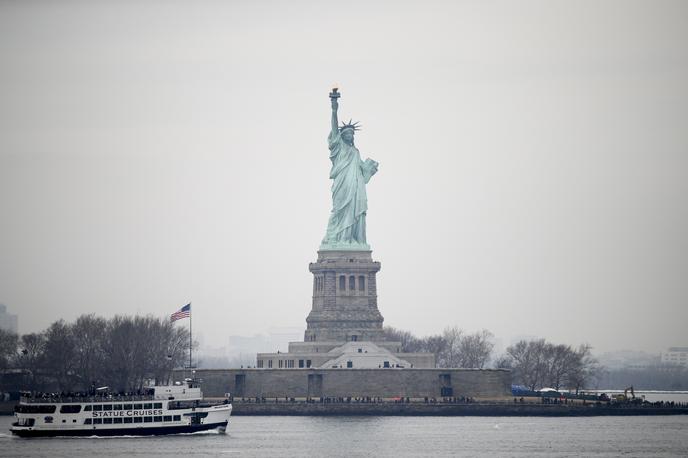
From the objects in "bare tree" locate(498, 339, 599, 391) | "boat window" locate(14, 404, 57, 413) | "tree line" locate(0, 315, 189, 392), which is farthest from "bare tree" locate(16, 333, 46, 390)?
"bare tree" locate(498, 339, 599, 391)

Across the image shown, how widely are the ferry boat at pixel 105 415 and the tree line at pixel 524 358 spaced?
47.6m

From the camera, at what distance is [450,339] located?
164 m

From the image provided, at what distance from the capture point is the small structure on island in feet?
407

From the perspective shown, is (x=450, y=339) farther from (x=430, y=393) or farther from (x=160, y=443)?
(x=160, y=443)

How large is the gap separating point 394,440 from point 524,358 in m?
55.1

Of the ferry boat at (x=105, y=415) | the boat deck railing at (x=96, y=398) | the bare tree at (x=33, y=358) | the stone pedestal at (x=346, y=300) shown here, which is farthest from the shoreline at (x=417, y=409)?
the boat deck railing at (x=96, y=398)

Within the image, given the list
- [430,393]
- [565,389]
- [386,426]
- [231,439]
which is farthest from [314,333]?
[565,389]

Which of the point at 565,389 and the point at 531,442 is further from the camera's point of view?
the point at 565,389

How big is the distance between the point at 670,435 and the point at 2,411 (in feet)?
160

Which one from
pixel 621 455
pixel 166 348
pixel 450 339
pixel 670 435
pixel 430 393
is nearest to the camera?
pixel 621 455

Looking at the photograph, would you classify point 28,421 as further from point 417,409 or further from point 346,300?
point 346,300

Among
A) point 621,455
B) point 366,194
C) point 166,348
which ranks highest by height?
point 366,194

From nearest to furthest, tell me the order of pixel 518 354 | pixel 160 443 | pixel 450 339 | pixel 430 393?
1. pixel 160 443
2. pixel 430 393
3. pixel 518 354
4. pixel 450 339

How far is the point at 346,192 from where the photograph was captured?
130m
